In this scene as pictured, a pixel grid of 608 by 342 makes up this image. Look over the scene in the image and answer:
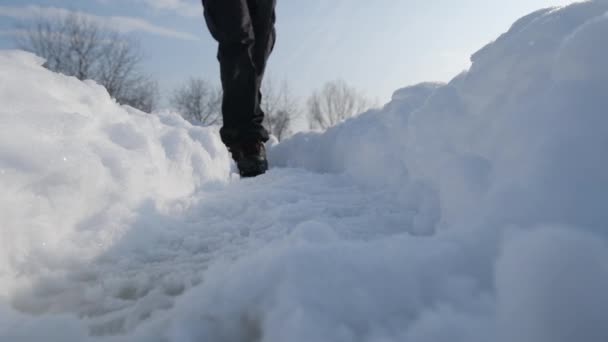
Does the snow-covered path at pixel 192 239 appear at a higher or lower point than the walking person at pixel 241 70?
lower

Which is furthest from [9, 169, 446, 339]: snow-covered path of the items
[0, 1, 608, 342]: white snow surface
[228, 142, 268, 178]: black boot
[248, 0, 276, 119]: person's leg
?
[248, 0, 276, 119]: person's leg

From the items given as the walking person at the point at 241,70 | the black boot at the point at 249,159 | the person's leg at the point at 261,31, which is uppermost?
the person's leg at the point at 261,31

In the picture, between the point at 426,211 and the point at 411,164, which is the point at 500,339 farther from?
the point at 411,164

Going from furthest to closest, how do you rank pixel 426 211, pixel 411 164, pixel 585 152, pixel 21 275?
pixel 411 164
pixel 426 211
pixel 21 275
pixel 585 152

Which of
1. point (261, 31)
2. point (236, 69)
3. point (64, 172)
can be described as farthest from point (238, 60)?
point (64, 172)

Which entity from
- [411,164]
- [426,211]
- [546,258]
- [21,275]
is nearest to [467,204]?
[426,211]

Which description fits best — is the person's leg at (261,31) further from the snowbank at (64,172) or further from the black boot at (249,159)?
the snowbank at (64,172)

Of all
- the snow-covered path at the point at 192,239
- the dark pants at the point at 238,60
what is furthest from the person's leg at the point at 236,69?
the snow-covered path at the point at 192,239

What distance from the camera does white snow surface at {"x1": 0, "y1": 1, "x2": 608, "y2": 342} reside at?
0.37 m

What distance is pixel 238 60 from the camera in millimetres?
1618

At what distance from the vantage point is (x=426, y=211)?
873 mm

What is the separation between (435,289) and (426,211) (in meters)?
0.47

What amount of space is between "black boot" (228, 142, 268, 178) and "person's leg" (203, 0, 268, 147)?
3 centimetres

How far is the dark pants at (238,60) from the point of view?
1.53 metres
